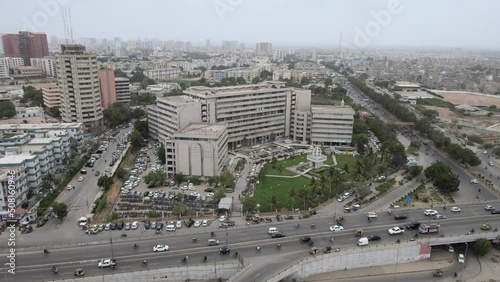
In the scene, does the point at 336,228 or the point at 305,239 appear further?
the point at 336,228

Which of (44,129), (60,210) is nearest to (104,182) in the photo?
(60,210)

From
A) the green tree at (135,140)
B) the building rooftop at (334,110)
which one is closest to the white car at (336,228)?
the building rooftop at (334,110)

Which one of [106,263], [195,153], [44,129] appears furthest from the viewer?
[44,129]

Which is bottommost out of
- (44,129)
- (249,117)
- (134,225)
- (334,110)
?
(134,225)

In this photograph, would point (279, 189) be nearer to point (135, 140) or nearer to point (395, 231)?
point (395, 231)

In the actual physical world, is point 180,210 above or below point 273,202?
above

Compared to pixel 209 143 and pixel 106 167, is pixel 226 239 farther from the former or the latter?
pixel 106 167
